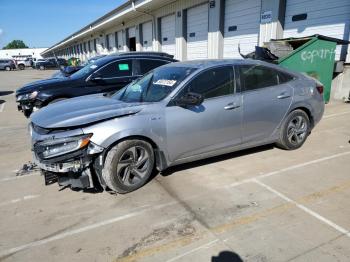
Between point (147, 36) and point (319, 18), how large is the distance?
1482cm

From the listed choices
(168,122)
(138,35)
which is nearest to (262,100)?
(168,122)

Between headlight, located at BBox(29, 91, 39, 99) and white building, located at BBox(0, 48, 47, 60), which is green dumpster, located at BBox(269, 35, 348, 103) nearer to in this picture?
Result: headlight, located at BBox(29, 91, 39, 99)

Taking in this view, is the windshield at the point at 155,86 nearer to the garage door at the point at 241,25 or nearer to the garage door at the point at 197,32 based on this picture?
the garage door at the point at 241,25

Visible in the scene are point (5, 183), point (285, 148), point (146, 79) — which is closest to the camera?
point (5, 183)

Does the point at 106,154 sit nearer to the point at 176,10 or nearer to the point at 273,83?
the point at 273,83

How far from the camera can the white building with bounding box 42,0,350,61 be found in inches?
371

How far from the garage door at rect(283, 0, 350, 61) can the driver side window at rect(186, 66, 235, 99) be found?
6352mm

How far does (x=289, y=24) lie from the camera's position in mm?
10570

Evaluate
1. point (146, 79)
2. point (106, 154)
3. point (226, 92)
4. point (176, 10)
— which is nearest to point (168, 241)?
point (106, 154)

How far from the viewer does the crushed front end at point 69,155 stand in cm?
353

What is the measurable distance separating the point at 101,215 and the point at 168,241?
913 mm

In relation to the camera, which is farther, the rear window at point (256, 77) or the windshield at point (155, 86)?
the rear window at point (256, 77)

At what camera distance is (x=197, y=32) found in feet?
51.9

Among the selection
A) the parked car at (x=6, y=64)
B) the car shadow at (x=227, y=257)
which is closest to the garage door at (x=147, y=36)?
the car shadow at (x=227, y=257)
